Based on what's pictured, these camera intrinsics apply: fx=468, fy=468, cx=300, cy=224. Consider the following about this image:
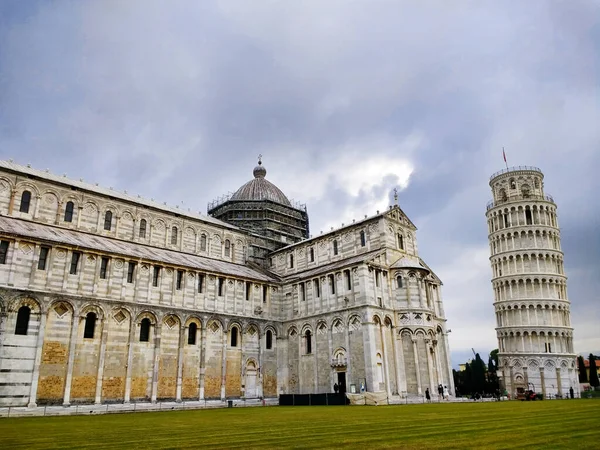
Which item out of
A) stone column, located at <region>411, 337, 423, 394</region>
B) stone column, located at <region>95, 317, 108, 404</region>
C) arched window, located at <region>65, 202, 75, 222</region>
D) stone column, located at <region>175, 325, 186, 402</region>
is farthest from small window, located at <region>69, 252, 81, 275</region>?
stone column, located at <region>411, 337, 423, 394</region>

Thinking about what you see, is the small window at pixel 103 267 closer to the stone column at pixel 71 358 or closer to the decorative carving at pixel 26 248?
the stone column at pixel 71 358

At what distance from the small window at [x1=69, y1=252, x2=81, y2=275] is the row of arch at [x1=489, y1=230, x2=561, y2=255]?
61107mm

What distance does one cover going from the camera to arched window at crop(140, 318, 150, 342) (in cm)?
3838

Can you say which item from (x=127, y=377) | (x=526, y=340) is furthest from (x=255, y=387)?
(x=526, y=340)

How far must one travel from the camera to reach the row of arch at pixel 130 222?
40.8m

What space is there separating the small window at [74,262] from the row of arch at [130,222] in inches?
295

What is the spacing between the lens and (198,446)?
1095 cm

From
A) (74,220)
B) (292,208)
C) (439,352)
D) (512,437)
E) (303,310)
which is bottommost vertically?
(512,437)

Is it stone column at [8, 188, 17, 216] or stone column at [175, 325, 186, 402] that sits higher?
stone column at [8, 188, 17, 216]

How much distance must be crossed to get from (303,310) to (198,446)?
3666 centimetres

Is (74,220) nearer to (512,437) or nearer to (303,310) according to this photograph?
(303,310)

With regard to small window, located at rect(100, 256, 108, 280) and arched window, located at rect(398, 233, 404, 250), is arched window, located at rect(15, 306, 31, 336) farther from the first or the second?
arched window, located at rect(398, 233, 404, 250)

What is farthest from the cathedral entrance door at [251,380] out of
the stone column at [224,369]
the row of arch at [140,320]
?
the stone column at [224,369]

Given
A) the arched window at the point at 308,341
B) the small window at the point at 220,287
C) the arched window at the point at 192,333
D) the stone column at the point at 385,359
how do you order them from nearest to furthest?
the stone column at the point at 385,359 → the arched window at the point at 192,333 → the small window at the point at 220,287 → the arched window at the point at 308,341
